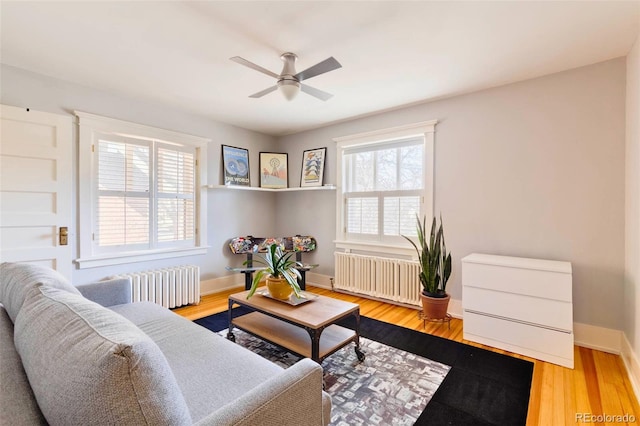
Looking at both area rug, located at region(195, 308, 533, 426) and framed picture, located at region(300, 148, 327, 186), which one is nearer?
area rug, located at region(195, 308, 533, 426)

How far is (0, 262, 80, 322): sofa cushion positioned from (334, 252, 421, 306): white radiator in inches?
118

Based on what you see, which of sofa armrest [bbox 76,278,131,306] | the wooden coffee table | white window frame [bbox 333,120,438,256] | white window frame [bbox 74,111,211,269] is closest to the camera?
the wooden coffee table

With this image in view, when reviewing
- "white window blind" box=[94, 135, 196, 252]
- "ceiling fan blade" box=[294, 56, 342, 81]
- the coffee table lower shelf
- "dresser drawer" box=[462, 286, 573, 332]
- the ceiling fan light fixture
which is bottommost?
the coffee table lower shelf

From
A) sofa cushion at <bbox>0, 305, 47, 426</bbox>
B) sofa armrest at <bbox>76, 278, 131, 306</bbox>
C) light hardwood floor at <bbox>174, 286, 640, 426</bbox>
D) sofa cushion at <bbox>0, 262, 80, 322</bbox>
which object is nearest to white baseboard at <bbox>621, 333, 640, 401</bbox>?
light hardwood floor at <bbox>174, 286, 640, 426</bbox>

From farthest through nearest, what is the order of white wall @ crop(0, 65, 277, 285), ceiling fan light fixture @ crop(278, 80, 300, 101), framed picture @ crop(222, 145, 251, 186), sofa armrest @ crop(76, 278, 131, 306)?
framed picture @ crop(222, 145, 251, 186) < white wall @ crop(0, 65, 277, 285) < ceiling fan light fixture @ crop(278, 80, 300, 101) < sofa armrest @ crop(76, 278, 131, 306)

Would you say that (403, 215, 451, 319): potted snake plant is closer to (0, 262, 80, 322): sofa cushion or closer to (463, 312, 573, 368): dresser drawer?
(463, 312, 573, 368): dresser drawer

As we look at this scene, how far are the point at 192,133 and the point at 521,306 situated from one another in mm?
4057

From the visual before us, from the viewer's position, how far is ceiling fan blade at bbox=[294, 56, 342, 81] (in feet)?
6.22

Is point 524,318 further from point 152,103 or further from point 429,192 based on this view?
point 152,103

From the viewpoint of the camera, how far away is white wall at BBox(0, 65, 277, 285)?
2.58 m

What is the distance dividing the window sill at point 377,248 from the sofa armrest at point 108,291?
2.58m

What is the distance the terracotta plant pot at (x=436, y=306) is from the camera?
283 centimetres

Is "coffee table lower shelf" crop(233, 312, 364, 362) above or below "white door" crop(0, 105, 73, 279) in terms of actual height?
below

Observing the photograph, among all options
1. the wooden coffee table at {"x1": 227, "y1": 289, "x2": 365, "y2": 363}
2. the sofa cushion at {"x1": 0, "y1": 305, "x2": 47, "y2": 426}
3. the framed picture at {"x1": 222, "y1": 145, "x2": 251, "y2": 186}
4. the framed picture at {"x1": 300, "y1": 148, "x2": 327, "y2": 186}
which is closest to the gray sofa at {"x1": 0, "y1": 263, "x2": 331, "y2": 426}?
the sofa cushion at {"x1": 0, "y1": 305, "x2": 47, "y2": 426}
